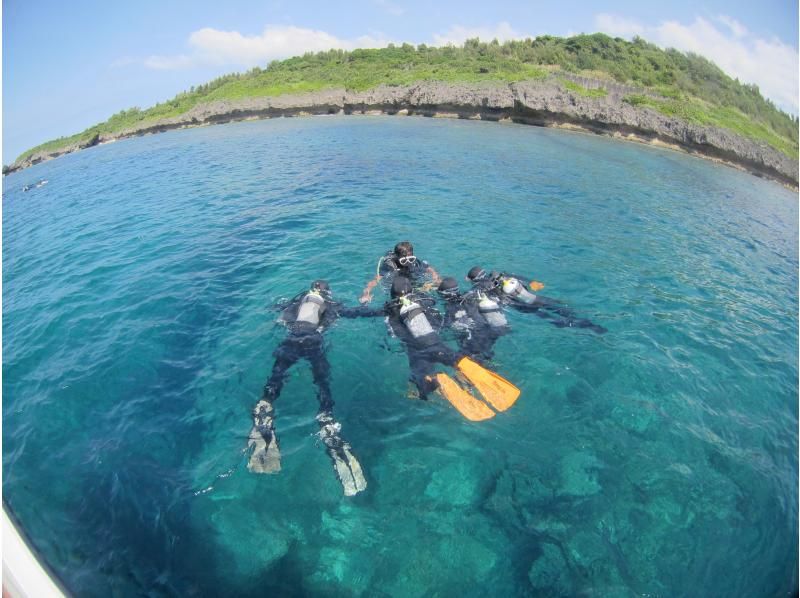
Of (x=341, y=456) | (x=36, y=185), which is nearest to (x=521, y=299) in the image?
(x=341, y=456)

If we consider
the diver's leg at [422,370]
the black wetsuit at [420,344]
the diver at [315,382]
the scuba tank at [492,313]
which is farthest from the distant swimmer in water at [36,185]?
the scuba tank at [492,313]

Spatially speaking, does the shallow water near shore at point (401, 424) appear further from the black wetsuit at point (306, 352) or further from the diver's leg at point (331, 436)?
the black wetsuit at point (306, 352)

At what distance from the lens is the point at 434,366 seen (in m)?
8.06

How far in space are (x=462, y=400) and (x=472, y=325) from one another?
2.16m

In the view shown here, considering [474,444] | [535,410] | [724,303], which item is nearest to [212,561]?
[474,444]

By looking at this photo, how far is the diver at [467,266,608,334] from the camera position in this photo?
32.8 ft

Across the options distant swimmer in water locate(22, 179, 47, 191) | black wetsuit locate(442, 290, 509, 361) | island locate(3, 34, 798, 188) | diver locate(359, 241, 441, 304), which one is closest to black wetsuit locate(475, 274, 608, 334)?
black wetsuit locate(442, 290, 509, 361)

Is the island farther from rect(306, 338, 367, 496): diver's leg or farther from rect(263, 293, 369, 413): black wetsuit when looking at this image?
rect(306, 338, 367, 496): diver's leg

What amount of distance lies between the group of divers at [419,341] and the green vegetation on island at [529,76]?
39.7 meters

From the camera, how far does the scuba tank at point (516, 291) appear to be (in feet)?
33.0

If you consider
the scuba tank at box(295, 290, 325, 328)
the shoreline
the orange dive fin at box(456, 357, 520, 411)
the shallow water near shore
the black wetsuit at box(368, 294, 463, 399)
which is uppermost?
the shoreline

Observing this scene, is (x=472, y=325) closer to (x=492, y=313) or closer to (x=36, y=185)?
(x=492, y=313)

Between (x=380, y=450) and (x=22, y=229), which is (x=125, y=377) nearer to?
(x=380, y=450)

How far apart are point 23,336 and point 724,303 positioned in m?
19.0
